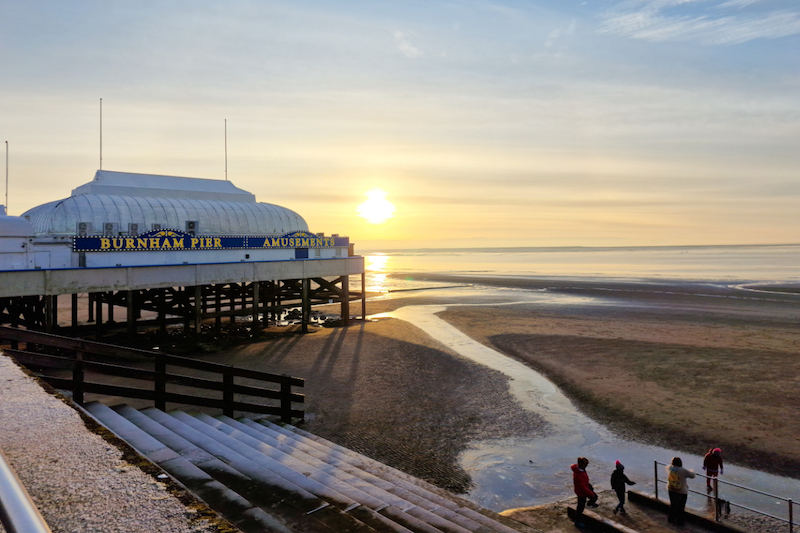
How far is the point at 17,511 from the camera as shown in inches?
96.3

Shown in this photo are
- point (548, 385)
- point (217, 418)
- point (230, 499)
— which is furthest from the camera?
point (548, 385)

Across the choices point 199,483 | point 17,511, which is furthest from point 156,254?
point 17,511

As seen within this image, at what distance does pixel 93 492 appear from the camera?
15.6 ft

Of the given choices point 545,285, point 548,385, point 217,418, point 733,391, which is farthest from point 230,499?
point 545,285

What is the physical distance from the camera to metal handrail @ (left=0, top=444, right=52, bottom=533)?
2.35 meters

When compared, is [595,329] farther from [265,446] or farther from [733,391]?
[265,446]

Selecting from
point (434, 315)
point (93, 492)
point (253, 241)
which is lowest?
point (434, 315)

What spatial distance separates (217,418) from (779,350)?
1051 inches

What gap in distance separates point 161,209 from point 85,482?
33.0 meters

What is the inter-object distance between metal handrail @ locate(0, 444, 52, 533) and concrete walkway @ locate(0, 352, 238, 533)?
1.74m

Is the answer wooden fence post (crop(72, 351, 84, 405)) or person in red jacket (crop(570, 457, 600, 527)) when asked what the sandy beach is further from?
wooden fence post (crop(72, 351, 84, 405))

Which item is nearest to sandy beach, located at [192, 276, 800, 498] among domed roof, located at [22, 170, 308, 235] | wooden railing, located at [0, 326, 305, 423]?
wooden railing, located at [0, 326, 305, 423]

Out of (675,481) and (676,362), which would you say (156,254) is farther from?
(676,362)

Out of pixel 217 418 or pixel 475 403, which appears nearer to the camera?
pixel 217 418
